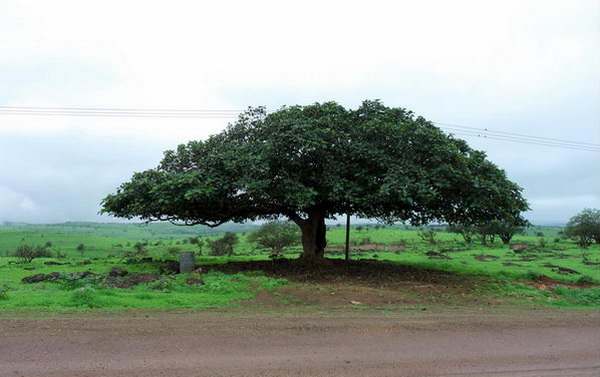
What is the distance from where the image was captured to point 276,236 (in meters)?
38.6

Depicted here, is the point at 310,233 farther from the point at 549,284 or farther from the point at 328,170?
the point at 549,284

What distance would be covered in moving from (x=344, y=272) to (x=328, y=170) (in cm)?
436

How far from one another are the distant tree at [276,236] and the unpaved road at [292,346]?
26846 millimetres

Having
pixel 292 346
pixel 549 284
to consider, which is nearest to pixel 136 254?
pixel 549 284

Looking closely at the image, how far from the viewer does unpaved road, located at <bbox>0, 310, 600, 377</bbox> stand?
5988mm

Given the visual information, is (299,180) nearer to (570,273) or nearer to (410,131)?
(410,131)

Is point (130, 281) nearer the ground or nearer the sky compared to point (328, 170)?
nearer the ground

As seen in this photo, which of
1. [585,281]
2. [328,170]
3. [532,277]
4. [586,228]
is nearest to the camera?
[328,170]

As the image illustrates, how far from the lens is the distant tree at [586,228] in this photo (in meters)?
45.6

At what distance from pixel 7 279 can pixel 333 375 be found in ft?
44.0

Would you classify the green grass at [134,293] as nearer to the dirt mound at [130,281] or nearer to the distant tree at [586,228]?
the dirt mound at [130,281]

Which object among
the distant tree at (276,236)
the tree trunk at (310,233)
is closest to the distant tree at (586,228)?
the distant tree at (276,236)

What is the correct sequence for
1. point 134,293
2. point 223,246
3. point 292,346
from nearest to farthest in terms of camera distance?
1. point 292,346
2. point 134,293
3. point 223,246

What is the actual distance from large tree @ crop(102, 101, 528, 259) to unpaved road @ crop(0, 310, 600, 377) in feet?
17.7
